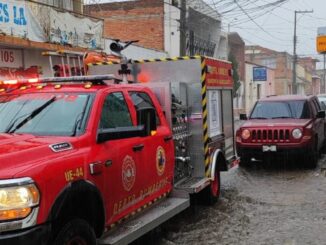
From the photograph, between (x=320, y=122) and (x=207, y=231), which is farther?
(x=320, y=122)

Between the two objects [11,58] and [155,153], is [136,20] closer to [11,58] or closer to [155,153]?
[11,58]

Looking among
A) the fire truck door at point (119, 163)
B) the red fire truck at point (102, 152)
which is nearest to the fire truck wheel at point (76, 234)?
the red fire truck at point (102, 152)

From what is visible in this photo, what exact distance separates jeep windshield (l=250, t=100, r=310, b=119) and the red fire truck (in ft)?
18.1

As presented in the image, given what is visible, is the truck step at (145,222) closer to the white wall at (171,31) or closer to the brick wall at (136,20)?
the white wall at (171,31)

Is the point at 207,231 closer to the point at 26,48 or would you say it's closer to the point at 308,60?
the point at 26,48

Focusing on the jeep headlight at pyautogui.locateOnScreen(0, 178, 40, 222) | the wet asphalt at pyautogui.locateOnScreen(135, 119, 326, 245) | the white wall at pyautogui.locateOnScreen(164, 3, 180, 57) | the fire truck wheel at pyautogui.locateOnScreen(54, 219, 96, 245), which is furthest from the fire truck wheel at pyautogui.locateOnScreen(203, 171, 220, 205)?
the white wall at pyautogui.locateOnScreen(164, 3, 180, 57)

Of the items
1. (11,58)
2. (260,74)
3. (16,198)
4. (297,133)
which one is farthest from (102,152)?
(260,74)

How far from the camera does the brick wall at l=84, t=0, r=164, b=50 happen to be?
32500 mm

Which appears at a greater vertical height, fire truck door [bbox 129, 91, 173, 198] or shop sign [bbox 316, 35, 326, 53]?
shop sign [bbox 316, 35, 326, 53]

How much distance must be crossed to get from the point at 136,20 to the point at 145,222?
29.3m

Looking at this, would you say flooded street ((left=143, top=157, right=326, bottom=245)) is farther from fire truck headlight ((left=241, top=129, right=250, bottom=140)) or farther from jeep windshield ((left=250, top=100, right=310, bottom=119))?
jeep windshield ((left=250, top=100, right=310, bottom=119))

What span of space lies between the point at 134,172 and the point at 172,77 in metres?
2.95

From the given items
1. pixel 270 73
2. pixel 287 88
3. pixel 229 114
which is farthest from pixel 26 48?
pixel 287 88

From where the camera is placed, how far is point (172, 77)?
8188 mm
